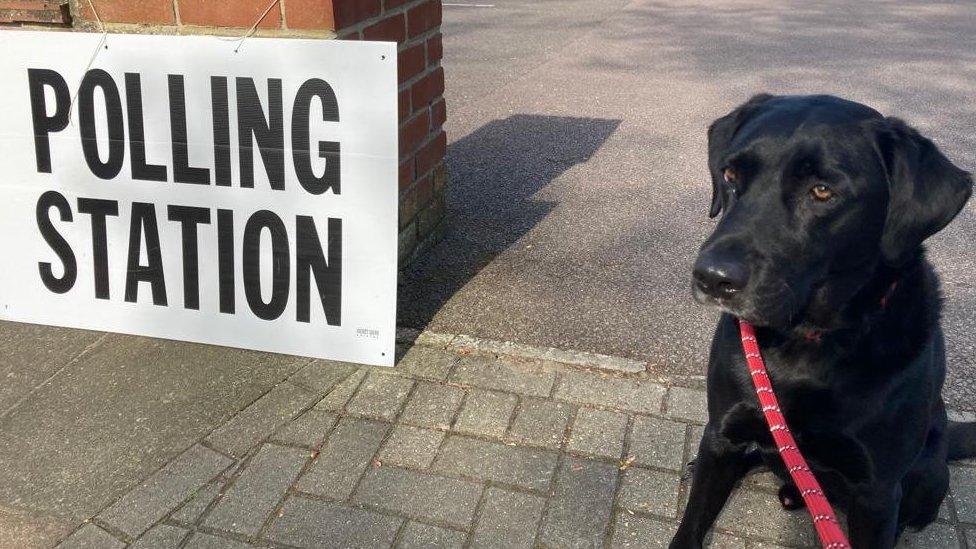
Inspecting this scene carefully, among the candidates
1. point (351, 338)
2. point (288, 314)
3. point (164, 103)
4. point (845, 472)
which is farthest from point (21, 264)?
point (845, 472)

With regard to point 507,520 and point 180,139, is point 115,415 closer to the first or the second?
point 180,139

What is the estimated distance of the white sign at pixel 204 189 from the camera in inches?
126

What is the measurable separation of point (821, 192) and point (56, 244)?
2978 millimetres

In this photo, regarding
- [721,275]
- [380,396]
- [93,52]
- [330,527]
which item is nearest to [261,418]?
[380,396]

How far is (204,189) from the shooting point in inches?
132

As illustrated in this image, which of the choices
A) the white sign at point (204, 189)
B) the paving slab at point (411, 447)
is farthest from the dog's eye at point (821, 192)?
the white sign at point (204, 189)

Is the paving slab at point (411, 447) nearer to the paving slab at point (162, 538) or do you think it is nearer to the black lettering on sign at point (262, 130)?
the paving slab at point (162, 538)

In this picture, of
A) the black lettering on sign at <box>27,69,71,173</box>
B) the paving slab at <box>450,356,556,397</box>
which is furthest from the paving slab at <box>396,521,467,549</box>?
the black lettering on sign at <box>27,69,71,173</box>

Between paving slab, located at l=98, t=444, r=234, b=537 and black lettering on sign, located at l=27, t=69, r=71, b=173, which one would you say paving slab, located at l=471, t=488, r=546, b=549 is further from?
black lettering on sign, located at l=27, t=69, r=71, b=173

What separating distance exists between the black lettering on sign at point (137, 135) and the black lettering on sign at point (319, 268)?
645 mm

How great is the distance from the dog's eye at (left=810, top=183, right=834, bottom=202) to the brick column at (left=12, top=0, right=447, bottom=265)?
6.33 feet

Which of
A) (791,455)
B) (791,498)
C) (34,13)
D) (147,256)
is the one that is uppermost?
(34,13)

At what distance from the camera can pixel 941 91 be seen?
7.91m

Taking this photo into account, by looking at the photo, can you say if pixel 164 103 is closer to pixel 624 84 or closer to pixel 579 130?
pixel 579 130
